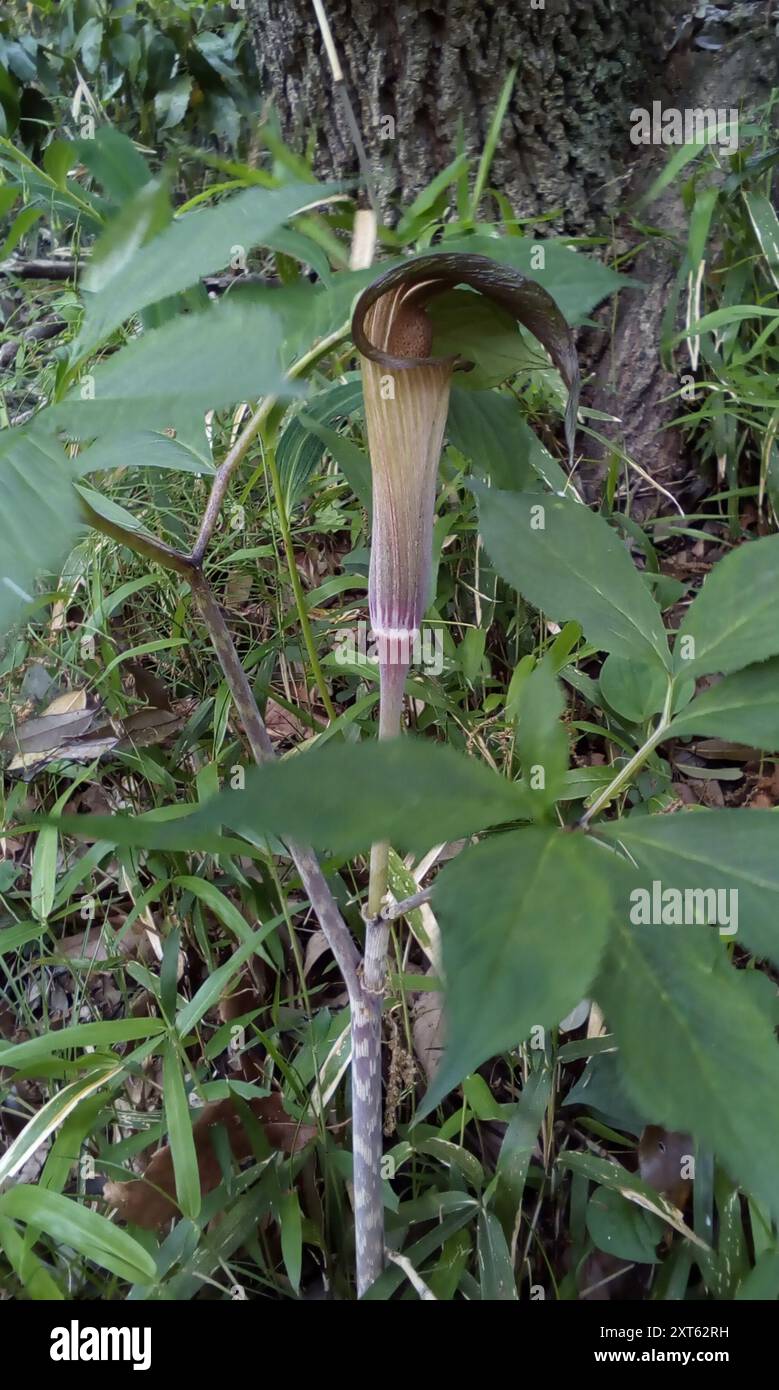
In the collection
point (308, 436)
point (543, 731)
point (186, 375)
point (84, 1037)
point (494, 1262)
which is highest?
point (308, 436)

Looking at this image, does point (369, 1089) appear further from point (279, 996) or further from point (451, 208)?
point (451, 208)

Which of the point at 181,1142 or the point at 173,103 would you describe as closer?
the point at 181,1142

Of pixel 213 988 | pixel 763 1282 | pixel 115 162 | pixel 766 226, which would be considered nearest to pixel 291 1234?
pixel 213 988

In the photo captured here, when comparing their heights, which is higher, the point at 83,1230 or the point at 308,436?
the point at 308,436

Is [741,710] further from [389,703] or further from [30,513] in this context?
[30,513]

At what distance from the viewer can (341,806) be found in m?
0.27

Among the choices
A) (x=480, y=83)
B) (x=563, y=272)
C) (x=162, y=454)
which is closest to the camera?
(x=563, y=272)

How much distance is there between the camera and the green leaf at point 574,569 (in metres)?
0.43

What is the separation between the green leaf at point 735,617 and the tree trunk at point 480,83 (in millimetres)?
995

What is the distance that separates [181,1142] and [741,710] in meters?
0.54

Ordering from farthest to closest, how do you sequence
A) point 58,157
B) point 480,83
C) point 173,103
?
point 173,103 → point 480,83 → point 58,157

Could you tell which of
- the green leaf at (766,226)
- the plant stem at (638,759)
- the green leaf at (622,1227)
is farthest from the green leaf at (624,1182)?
the green leaf at (766,226)
